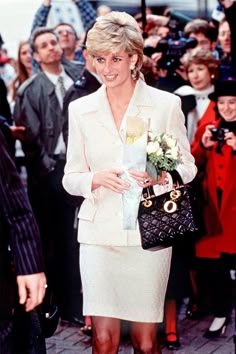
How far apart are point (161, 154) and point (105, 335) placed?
1.01m

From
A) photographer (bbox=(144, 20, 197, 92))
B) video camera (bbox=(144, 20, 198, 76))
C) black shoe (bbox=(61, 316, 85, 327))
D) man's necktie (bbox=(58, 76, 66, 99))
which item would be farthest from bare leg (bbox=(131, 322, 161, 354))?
man's necktie (bbox=(58, 76, 66, 99))

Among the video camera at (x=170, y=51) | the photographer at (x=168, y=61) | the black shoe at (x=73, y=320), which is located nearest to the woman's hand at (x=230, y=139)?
the photographer at (x=168, y=61)

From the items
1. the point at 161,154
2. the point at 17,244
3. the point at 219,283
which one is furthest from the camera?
the point at 219,283

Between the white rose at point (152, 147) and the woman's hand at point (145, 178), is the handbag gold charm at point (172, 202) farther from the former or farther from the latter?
the white rose at point (152, 147)

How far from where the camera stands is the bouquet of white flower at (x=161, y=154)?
15.0 feet

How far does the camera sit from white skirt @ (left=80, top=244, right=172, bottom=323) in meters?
4.83

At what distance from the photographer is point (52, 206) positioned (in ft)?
25.6

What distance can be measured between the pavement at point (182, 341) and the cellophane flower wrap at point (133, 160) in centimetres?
192

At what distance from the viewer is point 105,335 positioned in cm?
484

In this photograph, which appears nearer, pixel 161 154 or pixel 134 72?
pixel 161 154

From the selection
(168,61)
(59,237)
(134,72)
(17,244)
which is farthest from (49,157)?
(17,244)

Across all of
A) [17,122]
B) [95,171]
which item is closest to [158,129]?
[95,171]

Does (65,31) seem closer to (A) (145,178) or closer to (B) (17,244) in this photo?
(A) (145,178)

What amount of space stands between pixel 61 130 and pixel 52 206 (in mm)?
656
